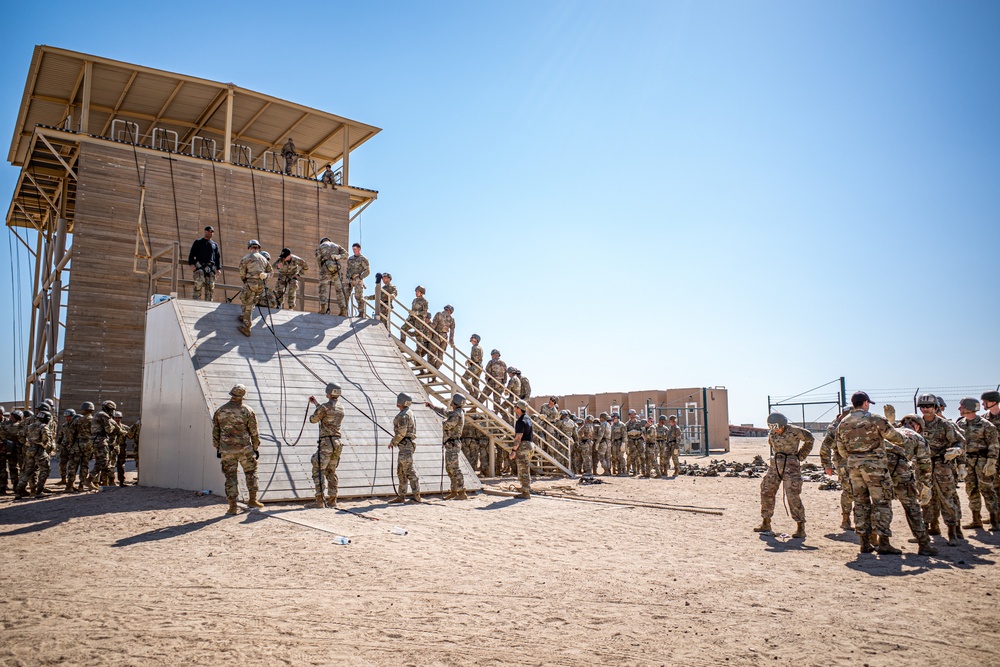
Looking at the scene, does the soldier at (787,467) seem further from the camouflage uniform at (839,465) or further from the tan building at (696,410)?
the tan building at (696,410)

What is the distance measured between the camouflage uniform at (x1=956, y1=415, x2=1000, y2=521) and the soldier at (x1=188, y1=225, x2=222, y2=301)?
1416cm

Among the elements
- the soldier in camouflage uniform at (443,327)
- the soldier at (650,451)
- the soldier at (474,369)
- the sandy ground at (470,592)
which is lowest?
the sandy ground at (470,592)

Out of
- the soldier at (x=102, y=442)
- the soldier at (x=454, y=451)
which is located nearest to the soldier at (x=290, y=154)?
the soldier at (x=102, y=442)

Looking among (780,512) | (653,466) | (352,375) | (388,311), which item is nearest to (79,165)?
(388,311)

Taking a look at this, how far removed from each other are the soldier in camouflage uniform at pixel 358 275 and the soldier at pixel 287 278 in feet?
4.50

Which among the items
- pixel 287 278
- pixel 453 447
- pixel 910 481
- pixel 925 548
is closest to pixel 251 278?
pixel 287 278

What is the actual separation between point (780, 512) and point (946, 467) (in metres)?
2.98

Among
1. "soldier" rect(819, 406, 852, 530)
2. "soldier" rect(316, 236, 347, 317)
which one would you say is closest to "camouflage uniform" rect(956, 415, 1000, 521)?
"soldier" rect(819, 406, 852, 530)

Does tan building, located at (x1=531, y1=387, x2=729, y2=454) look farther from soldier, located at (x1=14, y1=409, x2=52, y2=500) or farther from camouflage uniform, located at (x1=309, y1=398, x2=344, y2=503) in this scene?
soldier, located at (x1=14, y1=409, x2=52, y2=500)

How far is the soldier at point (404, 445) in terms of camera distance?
11266 mm

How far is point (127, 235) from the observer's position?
70.0ft

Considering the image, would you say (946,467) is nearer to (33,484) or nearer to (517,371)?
(517,371)

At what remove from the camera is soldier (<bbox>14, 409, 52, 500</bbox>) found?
12992mm

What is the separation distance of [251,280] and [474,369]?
21.4ft
